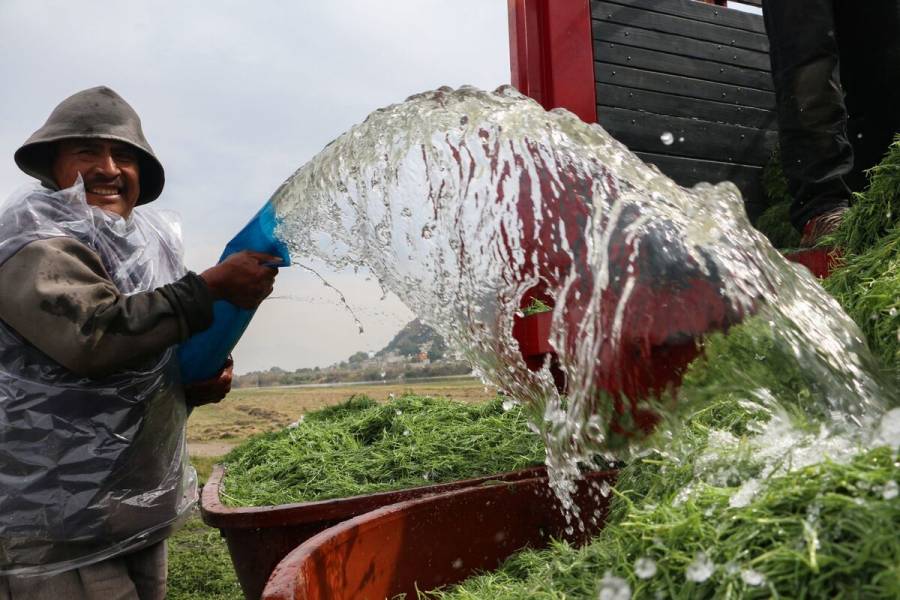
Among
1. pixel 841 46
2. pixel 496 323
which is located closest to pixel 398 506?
pixel 496 323

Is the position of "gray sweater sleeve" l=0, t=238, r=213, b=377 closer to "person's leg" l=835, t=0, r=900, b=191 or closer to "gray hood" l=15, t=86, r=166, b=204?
"gray hood" l=15, t=86, r=166, b=204

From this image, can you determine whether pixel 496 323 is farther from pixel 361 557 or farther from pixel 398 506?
pixel 361 557

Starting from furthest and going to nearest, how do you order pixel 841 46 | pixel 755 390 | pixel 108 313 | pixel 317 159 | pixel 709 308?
pixel 841 46 < pixel 317 159 < pixel 108 313 < pixel 755 390 < pixel 709 308

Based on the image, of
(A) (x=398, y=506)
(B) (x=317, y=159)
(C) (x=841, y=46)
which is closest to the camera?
(A) (x=398, y=506)

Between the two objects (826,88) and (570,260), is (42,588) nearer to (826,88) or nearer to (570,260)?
(570,260)

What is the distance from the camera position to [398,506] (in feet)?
6.32

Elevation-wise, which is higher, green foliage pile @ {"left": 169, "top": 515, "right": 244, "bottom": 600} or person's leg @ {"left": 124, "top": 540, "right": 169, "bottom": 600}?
person's leg @ {"left": 124, "top": 540, "right": 169, "bottom": 600}

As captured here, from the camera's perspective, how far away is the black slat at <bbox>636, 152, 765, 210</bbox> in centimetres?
528

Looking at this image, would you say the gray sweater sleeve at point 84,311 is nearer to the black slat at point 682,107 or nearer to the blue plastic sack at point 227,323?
the blue plastic sack at point 227,323

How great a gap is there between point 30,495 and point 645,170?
6.72ft

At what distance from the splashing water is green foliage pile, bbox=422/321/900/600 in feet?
Answer: 0.28

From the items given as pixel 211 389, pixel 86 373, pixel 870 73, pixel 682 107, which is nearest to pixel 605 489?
pixel 211 389

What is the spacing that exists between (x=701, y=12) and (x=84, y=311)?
17.3 ft

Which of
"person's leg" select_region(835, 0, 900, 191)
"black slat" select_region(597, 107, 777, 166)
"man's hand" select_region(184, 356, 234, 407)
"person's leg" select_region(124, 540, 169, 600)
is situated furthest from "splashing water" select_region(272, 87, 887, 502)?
"black slat" select_region(597, 107, 777, 166)
